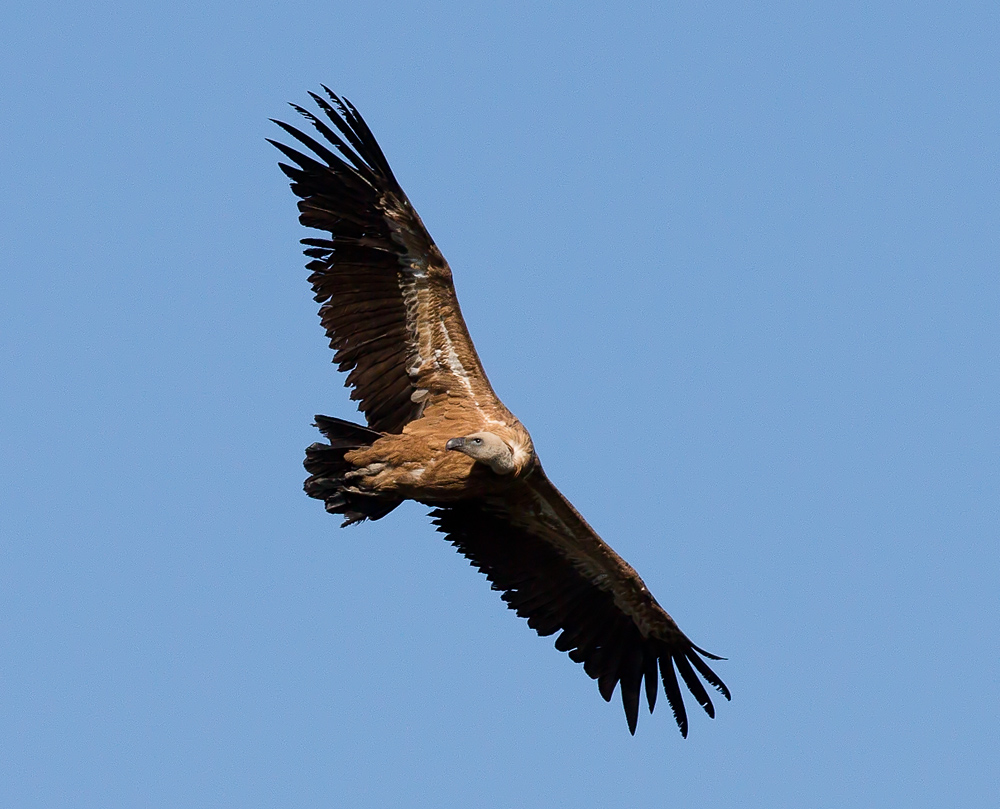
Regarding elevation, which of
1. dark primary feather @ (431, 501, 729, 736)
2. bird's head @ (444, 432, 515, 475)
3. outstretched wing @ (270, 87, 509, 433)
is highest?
outstretched wing @ (270, 87, 509, 433)

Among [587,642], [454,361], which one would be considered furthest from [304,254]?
[587,642]

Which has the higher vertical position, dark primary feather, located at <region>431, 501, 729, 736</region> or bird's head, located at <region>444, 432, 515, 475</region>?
bird's head, located at <region>444, 432, 515, 475</region>

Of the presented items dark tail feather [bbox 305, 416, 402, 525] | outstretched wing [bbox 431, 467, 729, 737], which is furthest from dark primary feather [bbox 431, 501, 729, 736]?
dark tail feather [bbox 305, 416, 402, 525]

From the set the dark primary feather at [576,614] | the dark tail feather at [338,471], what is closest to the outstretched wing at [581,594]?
the dark primary feather at [576,614]

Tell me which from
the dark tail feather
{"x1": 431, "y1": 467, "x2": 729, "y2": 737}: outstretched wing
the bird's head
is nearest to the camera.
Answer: the bird's head

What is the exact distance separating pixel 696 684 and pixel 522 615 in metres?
1.77

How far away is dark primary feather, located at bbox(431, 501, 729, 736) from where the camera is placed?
15312mm

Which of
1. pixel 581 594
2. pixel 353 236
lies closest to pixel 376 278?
pixel 353 236

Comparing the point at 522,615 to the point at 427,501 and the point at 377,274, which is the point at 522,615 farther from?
the point at 377,274

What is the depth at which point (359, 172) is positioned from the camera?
14008 mm

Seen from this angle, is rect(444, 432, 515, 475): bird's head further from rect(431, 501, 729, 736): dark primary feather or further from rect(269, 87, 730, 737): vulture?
rect(431, 501, 729, 736): dark primary feather

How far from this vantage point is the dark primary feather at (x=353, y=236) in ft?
45.9

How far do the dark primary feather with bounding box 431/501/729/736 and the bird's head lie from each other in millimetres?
1672

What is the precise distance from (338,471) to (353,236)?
193cm
